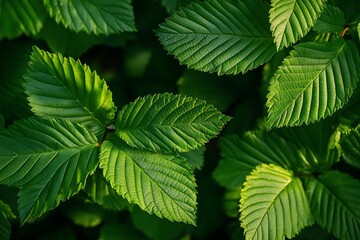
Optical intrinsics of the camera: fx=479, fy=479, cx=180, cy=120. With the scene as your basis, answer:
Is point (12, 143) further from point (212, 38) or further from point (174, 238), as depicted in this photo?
point (174, 238)

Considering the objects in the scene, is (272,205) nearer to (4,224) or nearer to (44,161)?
(44,161)

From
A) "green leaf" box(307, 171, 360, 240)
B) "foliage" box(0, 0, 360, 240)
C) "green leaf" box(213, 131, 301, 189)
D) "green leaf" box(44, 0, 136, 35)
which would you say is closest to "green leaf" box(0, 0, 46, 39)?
"foliage" box(0, 0, 360, 240)

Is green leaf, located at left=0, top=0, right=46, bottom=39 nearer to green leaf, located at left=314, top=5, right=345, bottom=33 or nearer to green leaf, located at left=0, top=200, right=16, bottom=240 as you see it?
green leaf, located at left=0, top=200, right=16, bottom=240

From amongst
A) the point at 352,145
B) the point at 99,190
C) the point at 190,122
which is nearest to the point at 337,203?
the point at 352,145

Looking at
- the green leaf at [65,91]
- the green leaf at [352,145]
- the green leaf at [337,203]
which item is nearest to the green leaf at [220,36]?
the green leaf at [65,91]

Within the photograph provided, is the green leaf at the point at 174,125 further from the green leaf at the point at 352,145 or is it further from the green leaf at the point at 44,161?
the green leaf at the point at 352,145

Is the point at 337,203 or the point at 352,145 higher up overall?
the point at 352,145
